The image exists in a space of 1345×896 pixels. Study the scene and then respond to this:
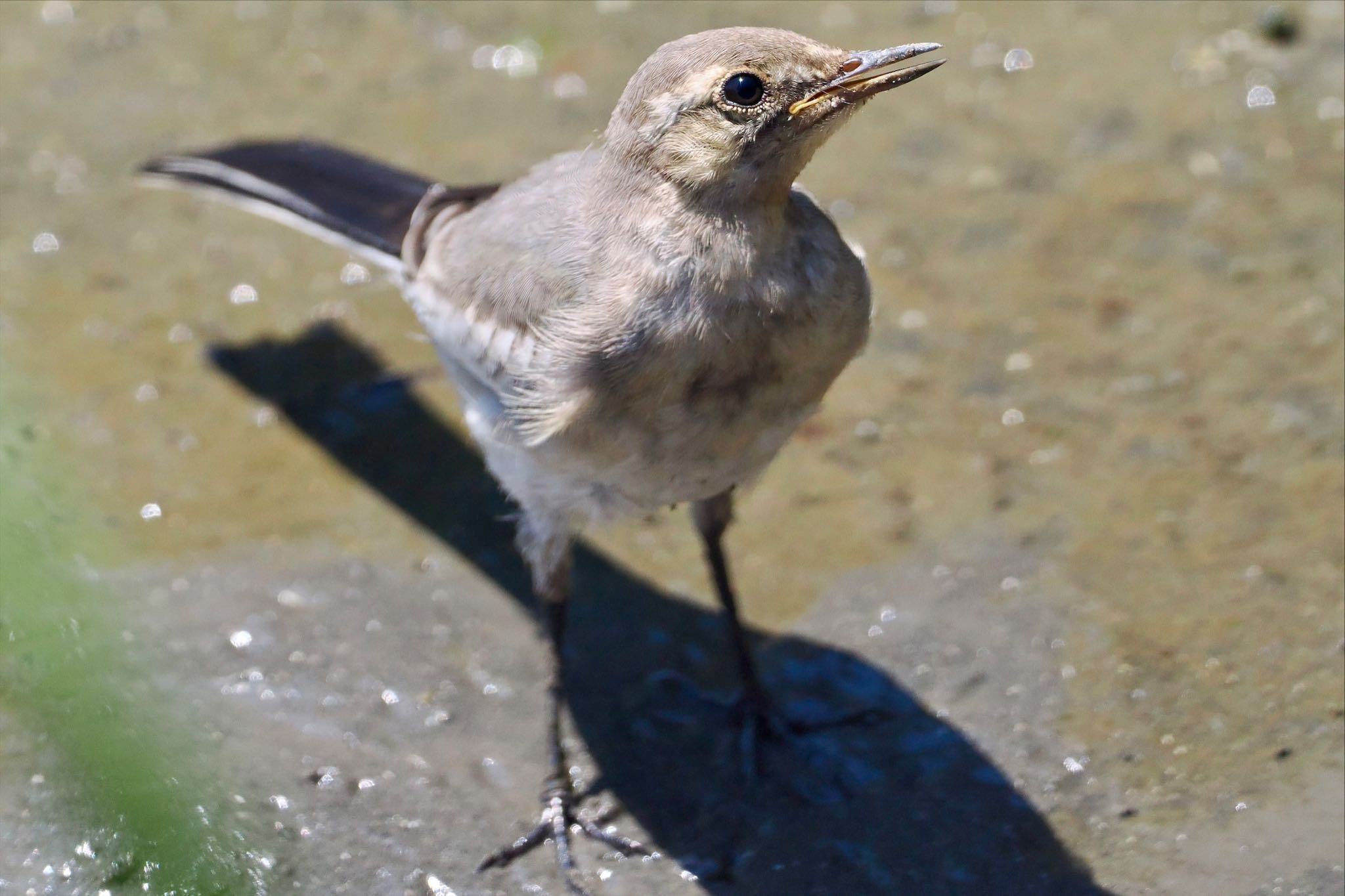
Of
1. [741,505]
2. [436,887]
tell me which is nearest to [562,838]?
[436,887]

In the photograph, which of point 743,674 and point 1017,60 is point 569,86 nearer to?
point 1017,60

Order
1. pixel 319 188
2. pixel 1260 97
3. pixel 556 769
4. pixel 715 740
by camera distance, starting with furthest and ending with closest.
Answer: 1. pixel 1260 97
2. pixel 319 188
3. pixel 715 740
4. pixel 556 769

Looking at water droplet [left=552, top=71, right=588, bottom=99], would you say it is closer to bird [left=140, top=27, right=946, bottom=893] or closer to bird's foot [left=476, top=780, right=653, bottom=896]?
bird [left=140, top=27, right=946, bottom=893]

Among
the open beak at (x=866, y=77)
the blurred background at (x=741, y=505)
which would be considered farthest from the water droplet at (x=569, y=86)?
the open beak at (x=866, y=77)

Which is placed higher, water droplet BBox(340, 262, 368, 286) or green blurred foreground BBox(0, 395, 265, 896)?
water droplet BBox(340, 262, 368, 286)

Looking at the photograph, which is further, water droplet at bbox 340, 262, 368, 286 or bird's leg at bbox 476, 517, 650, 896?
water droplet at bbox 340, 262, 368, 286

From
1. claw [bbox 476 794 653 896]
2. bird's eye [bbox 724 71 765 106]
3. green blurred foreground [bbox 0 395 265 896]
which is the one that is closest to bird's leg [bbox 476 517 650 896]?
claw [bbox 476 794 653 896]
